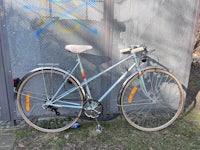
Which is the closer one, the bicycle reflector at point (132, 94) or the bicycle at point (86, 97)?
the bicycle at point (86, 97)

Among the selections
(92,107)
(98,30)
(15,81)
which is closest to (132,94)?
(92,107)

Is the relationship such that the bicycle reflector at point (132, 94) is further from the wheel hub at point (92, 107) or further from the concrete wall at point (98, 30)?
the wheel hub at point (92, 107)

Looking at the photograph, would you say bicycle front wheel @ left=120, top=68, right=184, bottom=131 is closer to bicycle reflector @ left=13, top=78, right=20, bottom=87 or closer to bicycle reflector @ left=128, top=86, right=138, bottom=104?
bicycle reflector @ left=128, top=86, right=138, bottom=104

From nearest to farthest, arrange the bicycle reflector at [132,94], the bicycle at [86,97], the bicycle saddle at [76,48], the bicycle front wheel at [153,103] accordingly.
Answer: the bicycle saddle at [76,48] → the bicycle at [86,97] → the bicycle reflector at [132,94] → the bicycle front wheel at [153,103]

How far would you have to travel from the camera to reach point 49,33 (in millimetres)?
3123

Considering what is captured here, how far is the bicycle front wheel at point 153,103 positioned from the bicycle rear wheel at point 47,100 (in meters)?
0.83

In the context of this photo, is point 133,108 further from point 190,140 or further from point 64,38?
point 64,38

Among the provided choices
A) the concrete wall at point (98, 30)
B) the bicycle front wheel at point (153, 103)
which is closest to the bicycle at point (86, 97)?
the bicycle front wheel at point (153, 103)

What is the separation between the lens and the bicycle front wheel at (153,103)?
3.49m

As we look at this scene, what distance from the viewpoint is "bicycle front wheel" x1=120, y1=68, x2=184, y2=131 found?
3.49 m

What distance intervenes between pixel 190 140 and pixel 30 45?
102 inches

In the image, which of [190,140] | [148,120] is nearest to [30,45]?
[148,120]

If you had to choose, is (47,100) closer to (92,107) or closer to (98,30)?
(92,107)

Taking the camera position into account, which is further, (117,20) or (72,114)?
(72,114)
